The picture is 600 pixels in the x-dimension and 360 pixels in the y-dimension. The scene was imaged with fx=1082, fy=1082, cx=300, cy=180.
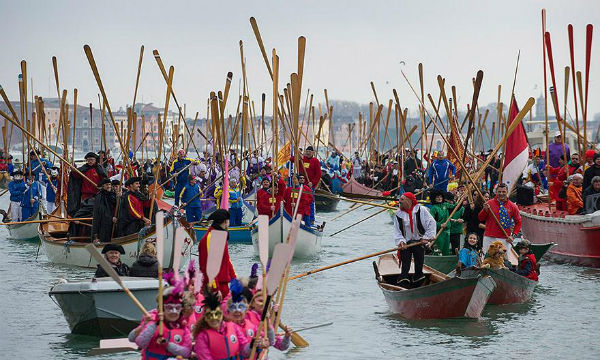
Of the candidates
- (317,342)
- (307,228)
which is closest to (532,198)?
(307,228)

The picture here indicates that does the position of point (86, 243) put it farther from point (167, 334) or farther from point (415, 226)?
point (167, 334)

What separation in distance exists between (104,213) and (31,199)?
294 inches

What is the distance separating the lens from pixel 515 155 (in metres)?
18.7

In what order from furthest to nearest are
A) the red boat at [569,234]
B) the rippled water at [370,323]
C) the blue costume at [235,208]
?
the blue costume at [235,208], the red boat at [569,234], the rippled water at [370,323]

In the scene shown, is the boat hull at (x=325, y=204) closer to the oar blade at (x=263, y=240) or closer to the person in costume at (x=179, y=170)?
the person in costume at (x=179, y=170)

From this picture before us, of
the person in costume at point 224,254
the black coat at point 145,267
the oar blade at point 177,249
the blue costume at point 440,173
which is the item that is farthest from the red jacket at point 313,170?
the oar blade at point 177,249

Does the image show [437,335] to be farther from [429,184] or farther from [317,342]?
[429,184]

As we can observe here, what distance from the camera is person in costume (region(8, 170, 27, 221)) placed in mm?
24156

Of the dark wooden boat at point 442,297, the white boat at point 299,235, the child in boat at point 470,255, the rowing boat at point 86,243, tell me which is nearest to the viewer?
the dark wooden boat at point 442,297

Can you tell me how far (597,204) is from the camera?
1844cm

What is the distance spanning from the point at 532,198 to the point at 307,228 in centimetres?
603

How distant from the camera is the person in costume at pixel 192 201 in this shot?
22528 millimetres

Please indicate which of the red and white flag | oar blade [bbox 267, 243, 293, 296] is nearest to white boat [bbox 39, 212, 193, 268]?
the red and white flag

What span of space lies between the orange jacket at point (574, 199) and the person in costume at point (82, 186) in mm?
8347
